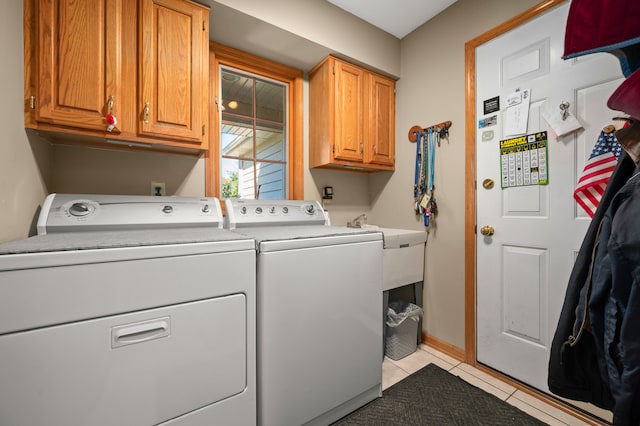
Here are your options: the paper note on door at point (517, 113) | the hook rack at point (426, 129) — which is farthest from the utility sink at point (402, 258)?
the paper note on door at point (517, 113)

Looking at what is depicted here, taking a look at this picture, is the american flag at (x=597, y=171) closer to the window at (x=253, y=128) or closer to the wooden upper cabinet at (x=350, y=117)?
the wooden upper cabinet at (x=350, y=117)

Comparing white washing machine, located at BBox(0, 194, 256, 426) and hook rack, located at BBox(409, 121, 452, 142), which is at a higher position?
hook rack, located at BBox(409, 121, 452, 142)

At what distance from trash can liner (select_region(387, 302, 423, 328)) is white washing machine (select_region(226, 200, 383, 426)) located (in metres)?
0.52

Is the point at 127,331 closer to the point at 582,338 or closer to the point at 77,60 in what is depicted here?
the point at 77,60

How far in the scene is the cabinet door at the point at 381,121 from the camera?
2.34 meters

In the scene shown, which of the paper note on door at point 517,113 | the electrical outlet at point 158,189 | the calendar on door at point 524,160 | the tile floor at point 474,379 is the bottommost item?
the tile floor at point 474,379

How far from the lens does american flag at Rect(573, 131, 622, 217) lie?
1.26 m

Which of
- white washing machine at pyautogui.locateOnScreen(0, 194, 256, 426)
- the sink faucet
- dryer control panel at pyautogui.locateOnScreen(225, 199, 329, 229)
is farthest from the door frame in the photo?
white washing machine at pyautogui.locateOnScreen(0, 194, 256, 426)

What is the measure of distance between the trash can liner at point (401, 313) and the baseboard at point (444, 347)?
242 millimetres

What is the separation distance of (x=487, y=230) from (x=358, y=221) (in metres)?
1.08

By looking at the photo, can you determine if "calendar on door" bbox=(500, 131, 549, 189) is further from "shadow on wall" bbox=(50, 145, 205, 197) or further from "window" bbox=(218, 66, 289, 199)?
"shadow on wall" bbox=(50, 145, 205, 197)

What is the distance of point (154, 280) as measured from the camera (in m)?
0.92

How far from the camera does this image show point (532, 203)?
1610mm

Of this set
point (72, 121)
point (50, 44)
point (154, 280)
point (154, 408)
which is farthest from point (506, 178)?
point (50, 44)
